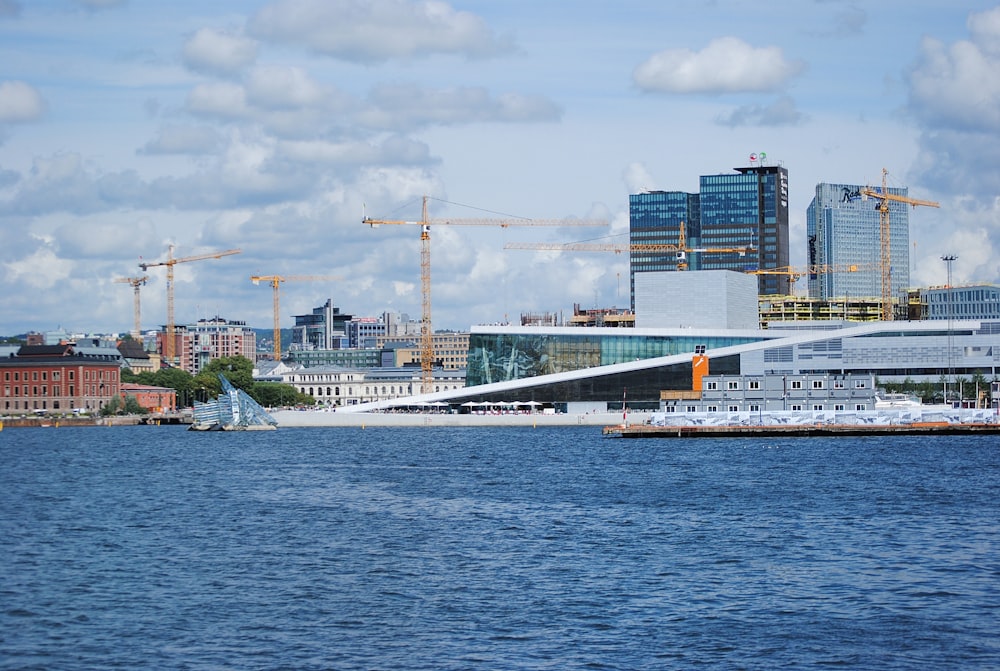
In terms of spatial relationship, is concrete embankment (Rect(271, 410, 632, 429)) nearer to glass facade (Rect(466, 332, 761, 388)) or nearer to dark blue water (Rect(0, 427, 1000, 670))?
glass facade (Rect(466, 332, 761, 388))

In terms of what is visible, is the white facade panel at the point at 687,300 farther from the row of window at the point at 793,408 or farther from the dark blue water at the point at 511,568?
the dark blue water at the point at 511,568

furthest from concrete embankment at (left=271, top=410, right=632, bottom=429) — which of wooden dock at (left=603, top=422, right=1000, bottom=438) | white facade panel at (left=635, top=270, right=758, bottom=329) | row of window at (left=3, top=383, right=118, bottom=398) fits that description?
row of window at (left=3, top=383, right=118, bottom=398)

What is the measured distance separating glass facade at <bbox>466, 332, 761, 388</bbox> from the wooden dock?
110 ft

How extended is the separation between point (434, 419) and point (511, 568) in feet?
317

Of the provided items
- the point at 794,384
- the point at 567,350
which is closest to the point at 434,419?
the point at 567,350

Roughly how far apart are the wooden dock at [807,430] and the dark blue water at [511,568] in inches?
1109

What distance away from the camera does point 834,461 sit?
255 ft

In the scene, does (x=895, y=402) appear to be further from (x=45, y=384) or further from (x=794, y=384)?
(x=45, y=384)

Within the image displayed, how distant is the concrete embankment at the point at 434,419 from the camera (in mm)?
133375

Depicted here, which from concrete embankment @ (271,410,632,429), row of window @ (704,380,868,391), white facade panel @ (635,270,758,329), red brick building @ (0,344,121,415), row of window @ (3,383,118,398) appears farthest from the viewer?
row of window @ (3,383,118,398)

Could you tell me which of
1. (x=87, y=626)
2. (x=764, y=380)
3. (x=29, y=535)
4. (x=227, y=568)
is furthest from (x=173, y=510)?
(x=764, y=380)

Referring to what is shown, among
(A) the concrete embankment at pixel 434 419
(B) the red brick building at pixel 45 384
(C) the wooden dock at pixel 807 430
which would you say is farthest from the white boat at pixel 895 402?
(B) the red brick building at pixel 45 384

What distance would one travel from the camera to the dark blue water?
3022 cm

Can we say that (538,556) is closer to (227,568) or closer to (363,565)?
(363,565)
